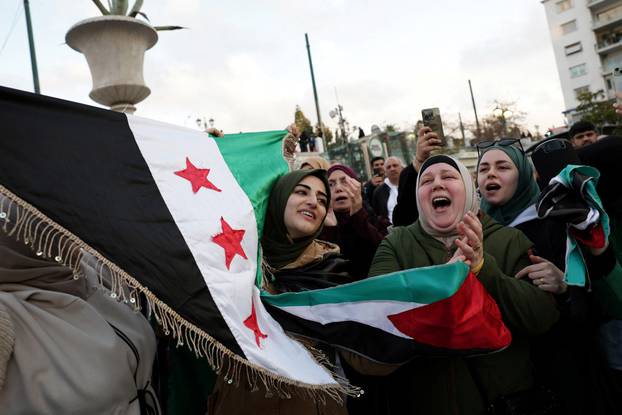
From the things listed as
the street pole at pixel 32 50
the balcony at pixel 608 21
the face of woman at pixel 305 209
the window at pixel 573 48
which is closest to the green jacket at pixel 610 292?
the face of woman at pixel 305 209

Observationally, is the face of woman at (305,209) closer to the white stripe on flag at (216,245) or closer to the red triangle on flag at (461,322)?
the white stripe on flag at (216,245)

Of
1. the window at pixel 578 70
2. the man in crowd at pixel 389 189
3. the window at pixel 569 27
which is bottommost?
the man in crowd at pixel 389 189

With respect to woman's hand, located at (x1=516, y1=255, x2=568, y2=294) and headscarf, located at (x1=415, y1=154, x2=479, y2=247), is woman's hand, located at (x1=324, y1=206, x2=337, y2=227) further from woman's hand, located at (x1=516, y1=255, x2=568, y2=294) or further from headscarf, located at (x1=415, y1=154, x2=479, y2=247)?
woman's hand, located at (x1=516, y1=255, x2=568, y2=294)

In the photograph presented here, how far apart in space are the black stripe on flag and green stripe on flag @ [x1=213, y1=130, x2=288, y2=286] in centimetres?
55

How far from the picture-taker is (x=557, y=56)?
55625 mm

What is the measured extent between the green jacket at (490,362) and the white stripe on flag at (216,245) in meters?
0.51

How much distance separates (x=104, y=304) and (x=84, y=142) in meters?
0.76

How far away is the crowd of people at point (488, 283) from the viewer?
2.12 m

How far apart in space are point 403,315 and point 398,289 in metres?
0.11

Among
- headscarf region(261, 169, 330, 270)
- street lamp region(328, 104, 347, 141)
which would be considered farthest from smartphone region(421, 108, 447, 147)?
street lamp region(328, 104, 347, 141)

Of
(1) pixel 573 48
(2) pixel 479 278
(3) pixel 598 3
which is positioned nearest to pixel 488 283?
(2) pixel 479 278

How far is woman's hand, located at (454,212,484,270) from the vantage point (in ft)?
6.78

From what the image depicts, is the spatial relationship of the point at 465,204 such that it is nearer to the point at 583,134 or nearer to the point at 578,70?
the point at 583,134

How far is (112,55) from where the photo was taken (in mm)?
5434
